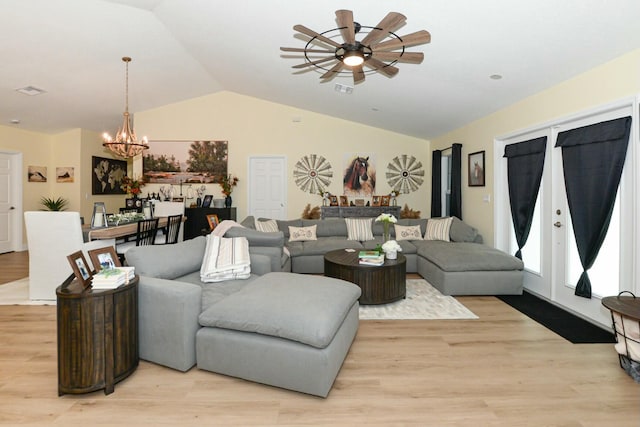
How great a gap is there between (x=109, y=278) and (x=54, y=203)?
6.79 m

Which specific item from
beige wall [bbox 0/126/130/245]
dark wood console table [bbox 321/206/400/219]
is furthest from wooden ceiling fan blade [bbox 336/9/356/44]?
beige wall [bbox 0/126/130/245]

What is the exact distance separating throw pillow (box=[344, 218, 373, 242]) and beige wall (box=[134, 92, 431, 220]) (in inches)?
56.5

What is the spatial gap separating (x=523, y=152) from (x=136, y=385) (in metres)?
4.64

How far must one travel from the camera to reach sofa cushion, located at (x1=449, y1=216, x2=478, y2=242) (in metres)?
5.22

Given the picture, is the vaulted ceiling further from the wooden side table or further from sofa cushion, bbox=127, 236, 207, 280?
the wooden side table

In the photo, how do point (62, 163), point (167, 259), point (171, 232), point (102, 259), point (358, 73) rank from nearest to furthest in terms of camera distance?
point (102, 259) → point (167, 259) → point (358, 73) → point (171, 232) → point (62, 163)

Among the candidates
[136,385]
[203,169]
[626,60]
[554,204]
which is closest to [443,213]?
[554,204]

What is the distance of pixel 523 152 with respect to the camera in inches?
168

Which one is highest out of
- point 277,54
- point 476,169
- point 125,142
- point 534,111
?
point 277,54

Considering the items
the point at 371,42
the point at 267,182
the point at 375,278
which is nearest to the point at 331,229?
the point at 267,182

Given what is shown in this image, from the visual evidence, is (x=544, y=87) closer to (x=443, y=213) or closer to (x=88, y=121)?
(x=443, y=213)

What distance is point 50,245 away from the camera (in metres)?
3.78

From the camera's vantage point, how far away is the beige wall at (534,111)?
287 cm

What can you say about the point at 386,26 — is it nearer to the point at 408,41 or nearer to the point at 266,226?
the point at 408,41
